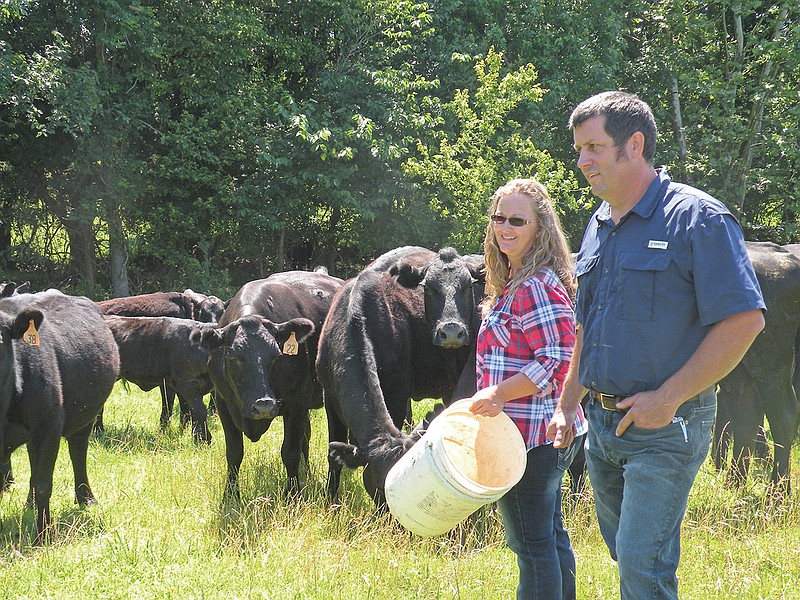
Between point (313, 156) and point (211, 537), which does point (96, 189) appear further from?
point (211, 537)

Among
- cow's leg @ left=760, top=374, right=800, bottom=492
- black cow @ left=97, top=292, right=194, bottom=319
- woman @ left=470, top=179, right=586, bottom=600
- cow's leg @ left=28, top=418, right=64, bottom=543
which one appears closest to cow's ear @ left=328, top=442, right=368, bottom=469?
woman @ left=470, top=179, right=586, bottom=600

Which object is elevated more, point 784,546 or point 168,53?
point 168,53

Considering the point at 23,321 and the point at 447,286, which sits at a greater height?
the point at 447,286

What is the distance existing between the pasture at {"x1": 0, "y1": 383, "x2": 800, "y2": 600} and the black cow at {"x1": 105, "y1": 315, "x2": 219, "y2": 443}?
3.12 meters

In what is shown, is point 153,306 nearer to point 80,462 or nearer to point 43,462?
point 80,462

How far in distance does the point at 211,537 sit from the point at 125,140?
15367 millimetres

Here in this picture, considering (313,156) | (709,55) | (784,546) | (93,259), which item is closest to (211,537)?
(784,546)

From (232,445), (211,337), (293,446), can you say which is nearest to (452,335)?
(293,446)

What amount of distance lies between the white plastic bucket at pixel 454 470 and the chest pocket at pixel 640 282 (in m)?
0.88

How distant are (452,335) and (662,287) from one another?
3777 mm

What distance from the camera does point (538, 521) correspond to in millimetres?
3705

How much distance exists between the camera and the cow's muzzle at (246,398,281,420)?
6918mm

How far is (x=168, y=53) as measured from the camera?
758 inches

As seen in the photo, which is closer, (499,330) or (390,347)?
(499,330)
